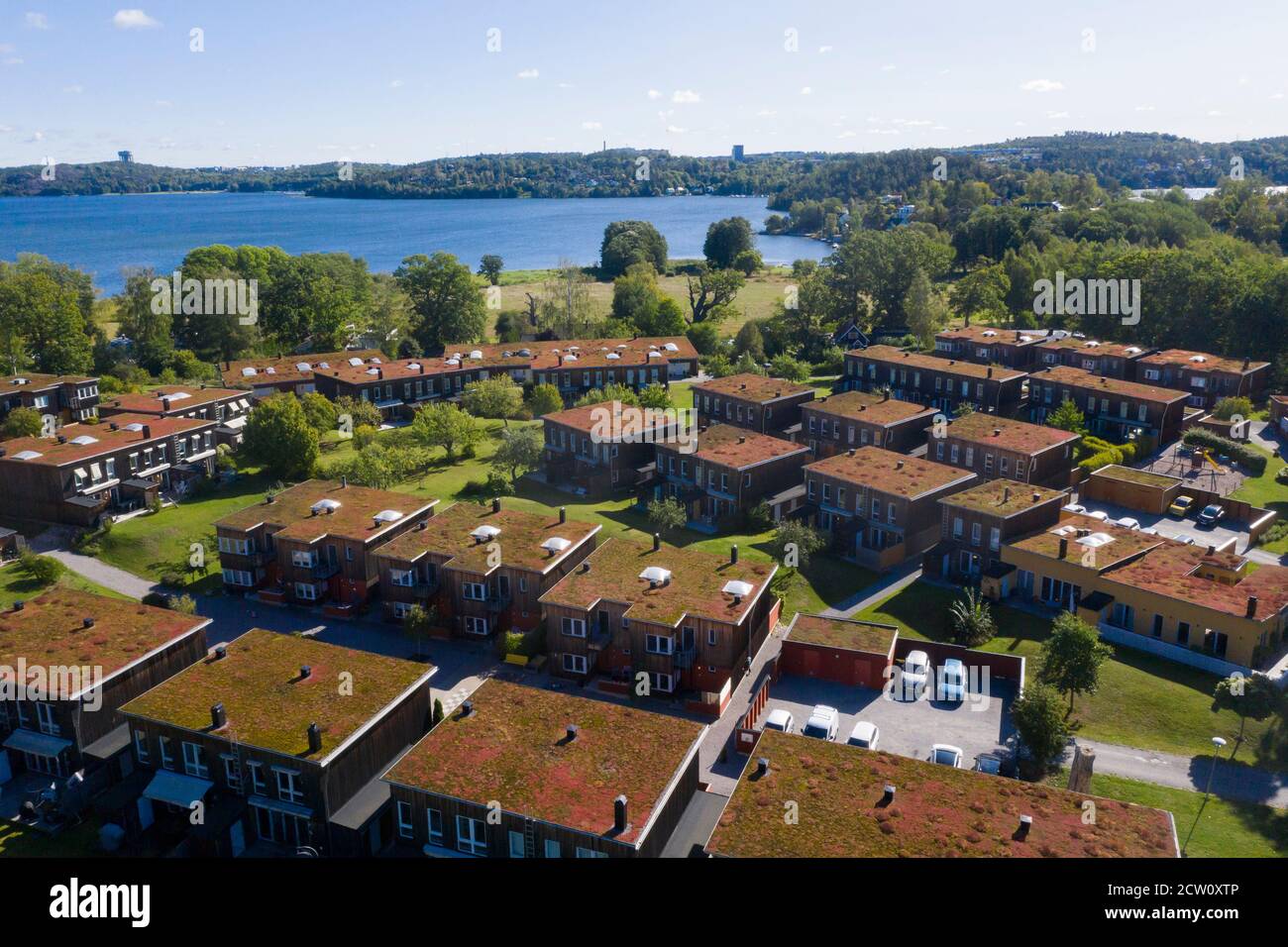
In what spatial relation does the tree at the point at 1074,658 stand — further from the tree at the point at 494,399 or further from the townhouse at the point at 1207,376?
the tree at the point at 494,399

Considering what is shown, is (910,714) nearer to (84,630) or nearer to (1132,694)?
(1132,694)

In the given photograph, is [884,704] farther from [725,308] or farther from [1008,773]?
[725,308]

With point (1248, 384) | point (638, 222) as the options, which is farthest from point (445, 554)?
point (638, 222)

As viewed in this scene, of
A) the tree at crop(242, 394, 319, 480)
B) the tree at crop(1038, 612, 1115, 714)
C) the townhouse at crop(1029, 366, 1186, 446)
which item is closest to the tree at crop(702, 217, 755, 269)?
the townhouse at crop(1029, 366, 1186, 446)

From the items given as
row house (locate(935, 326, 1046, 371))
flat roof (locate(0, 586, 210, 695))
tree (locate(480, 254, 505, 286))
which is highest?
tree (locate(480, 254, 505, 286))

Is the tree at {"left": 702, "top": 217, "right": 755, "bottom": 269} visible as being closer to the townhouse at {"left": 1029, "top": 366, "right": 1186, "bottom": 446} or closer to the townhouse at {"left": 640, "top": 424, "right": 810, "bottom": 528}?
the townhouse at {"left": 1029, "top": 366, "right": 1186, "bottom": 446}

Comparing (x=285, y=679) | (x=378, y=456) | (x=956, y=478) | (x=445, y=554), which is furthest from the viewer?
(x=378, y=456)
